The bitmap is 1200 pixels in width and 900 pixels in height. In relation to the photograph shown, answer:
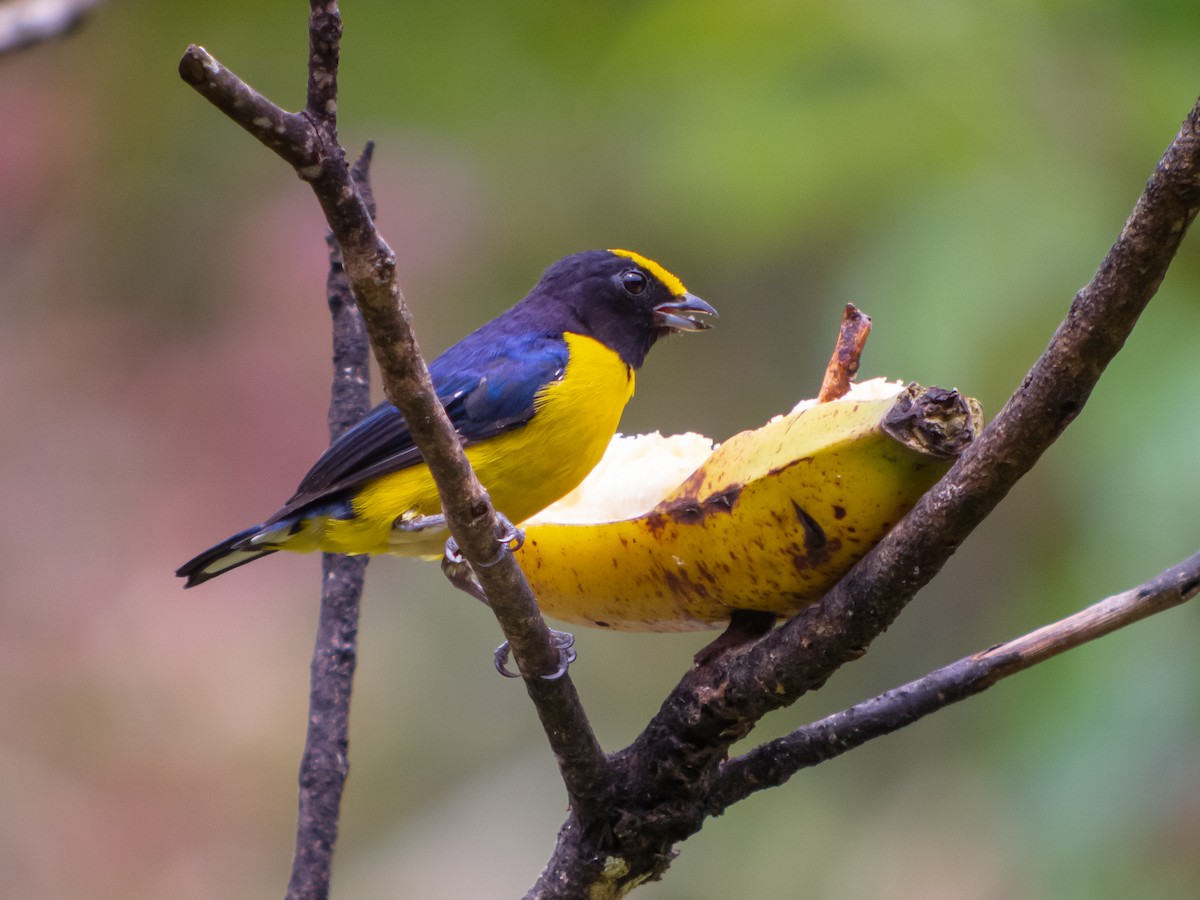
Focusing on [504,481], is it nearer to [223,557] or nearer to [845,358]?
[223,557]

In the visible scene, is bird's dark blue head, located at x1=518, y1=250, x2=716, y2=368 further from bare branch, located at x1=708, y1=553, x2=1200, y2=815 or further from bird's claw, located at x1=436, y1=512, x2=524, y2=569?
bare branch, located at x1=708, y1=553, x2=1200, y2=815

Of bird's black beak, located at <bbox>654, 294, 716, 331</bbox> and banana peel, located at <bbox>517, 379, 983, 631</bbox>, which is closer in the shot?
banana peel, located at <bbox>517, 379, 983, 631</bbox>

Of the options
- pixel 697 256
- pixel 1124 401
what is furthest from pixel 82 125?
pixel 1124 401

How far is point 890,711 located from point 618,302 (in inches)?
75.1

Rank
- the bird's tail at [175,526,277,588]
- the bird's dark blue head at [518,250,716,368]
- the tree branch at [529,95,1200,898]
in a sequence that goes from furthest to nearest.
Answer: the bird's dark blue head at [518,250,716,368] < the bird's tail at [175,526,277,588] < the tree branch at [529,95,1200,898]

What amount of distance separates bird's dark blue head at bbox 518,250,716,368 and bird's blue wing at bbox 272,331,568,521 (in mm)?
332

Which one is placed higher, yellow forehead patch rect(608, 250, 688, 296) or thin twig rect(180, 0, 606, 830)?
yellow forehead patch rect(608, 250, 688, 296)

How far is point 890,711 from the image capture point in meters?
2.16

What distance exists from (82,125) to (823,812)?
4.13 meters

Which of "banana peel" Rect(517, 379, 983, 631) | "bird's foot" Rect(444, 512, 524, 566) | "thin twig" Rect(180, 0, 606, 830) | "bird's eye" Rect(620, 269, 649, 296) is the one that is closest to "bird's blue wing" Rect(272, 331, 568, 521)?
"bird's foot" Rect(444, 512, 524, 566)

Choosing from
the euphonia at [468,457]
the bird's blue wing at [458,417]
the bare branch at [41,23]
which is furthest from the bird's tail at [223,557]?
the bare branch at [41,23]

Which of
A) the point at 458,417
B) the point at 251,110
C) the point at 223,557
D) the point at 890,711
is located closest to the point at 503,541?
the point at 890,711

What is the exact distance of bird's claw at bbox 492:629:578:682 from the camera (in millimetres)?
2035

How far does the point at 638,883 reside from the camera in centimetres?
223
